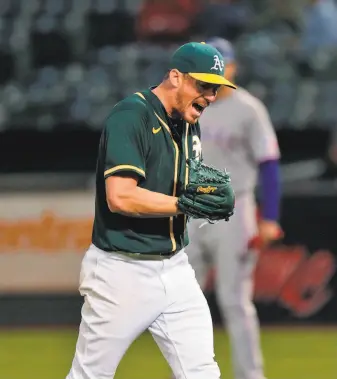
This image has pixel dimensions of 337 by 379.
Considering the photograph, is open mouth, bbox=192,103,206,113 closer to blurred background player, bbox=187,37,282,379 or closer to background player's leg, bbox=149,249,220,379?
background player's leg, bbox=149,249,220,379

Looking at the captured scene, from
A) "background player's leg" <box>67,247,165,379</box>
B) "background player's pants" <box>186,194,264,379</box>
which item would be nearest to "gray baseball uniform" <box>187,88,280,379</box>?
"background player's pants" <box>186,194,264,379</box>

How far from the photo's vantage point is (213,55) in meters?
3.70

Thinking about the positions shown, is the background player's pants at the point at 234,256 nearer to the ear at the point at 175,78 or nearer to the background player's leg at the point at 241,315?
the background player's leg at the point at 241,315

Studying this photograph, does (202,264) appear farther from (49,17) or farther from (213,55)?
(49,17)

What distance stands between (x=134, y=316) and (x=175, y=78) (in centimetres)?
92

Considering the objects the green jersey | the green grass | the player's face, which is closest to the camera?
the green jersey

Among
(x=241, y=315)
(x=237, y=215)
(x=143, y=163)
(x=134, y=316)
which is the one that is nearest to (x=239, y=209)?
(x=237, y=215)

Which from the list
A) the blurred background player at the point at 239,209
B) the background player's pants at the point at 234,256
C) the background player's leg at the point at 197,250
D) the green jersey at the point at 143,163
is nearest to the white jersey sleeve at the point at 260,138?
the blurred background player at the point at 239,209

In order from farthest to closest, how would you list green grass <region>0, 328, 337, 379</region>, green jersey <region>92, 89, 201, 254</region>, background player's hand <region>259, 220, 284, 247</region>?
green grass <region>0, 328, 337, 379</region> → background player's hand <region>259, 220, 284, 247</region> → green jersey <region>92, 89, 201, 254</region>

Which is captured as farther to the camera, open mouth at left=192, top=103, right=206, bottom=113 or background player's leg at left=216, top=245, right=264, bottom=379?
background player's leg at left=216, top=245, right=264, bottom=379

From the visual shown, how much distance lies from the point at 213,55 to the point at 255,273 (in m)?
4.29

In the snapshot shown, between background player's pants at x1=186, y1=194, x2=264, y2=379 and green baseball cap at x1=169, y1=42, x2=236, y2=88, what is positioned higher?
green baseball cap at x1=169, y1=42, x2=236, y2=88

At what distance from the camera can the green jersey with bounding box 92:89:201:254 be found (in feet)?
11.7

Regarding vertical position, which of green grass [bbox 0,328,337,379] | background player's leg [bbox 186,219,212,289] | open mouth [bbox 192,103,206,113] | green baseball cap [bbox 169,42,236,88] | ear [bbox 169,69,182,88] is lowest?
green grass [bbox 0,328,337,379]
